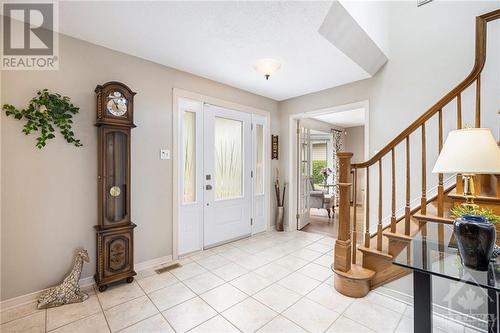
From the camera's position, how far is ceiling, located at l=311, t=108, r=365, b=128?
18.9 ft

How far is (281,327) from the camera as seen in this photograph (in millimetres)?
1797

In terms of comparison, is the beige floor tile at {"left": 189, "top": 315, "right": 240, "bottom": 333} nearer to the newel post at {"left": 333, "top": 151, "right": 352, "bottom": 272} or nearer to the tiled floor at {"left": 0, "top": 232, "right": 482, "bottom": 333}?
the tiled floor at {"left": 0, "top": 232, "right": 482, "bottom": 333}

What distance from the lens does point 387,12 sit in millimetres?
2838

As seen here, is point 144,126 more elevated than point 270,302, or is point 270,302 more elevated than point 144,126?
point 144,126

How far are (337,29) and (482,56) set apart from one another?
46.3 inches

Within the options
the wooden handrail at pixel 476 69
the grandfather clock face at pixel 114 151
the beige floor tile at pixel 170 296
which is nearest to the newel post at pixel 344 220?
the wooden handrail at pixel 476 69

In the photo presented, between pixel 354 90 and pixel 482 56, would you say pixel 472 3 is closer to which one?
pixel 482 56

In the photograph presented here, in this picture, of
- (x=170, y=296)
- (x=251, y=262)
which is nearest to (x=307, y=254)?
(x=251, y=262)

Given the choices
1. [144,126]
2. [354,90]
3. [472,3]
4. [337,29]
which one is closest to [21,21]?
[144,126]

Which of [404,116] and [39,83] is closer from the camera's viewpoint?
[39,83]

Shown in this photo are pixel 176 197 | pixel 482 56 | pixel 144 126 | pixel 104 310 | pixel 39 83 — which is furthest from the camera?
pixel 176 197

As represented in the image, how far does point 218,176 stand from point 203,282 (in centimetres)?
159

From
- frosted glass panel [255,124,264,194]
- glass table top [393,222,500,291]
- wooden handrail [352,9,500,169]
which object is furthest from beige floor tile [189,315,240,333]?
frosted glass panel [255,124,264,194]

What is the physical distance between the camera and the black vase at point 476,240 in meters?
1.17
